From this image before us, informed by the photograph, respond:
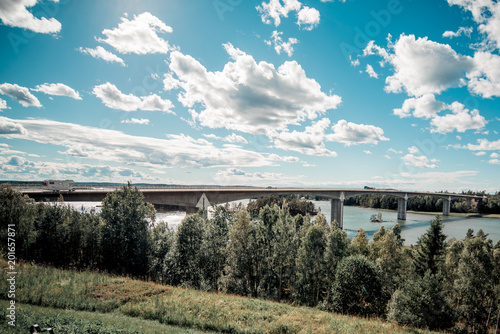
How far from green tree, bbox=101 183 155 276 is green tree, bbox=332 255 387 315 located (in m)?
17.8

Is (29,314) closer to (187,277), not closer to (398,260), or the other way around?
(187,277)

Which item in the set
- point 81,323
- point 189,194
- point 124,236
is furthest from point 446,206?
point 81,323

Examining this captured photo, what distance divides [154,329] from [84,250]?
22.3 metres

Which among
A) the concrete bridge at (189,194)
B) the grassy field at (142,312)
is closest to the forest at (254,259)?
the concrete bridge at (189,194)

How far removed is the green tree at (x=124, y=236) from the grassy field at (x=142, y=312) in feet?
23.9

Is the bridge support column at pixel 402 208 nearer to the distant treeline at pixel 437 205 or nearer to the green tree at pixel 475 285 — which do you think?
the distant treeline at pixel 437 205

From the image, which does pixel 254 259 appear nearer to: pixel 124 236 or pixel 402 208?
pixel 124 236

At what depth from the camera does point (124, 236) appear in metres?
23.4

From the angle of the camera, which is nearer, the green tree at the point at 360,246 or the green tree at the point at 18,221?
the green tree at the point at 18,221

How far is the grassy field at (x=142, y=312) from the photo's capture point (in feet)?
33.9

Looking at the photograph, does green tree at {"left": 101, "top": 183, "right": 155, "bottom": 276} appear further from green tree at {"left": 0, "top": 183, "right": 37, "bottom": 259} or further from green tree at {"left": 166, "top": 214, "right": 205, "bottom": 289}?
green tree at {"left": 0, "top": 183, "right": 37, "bottom": 259}

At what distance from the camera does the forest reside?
72.5ft

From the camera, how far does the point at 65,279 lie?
16.2 meters

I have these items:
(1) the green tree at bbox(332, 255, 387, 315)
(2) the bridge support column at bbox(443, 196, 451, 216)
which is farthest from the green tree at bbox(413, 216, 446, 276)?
(2) the bridge support column at bbox(443, 196, 451, 216)
